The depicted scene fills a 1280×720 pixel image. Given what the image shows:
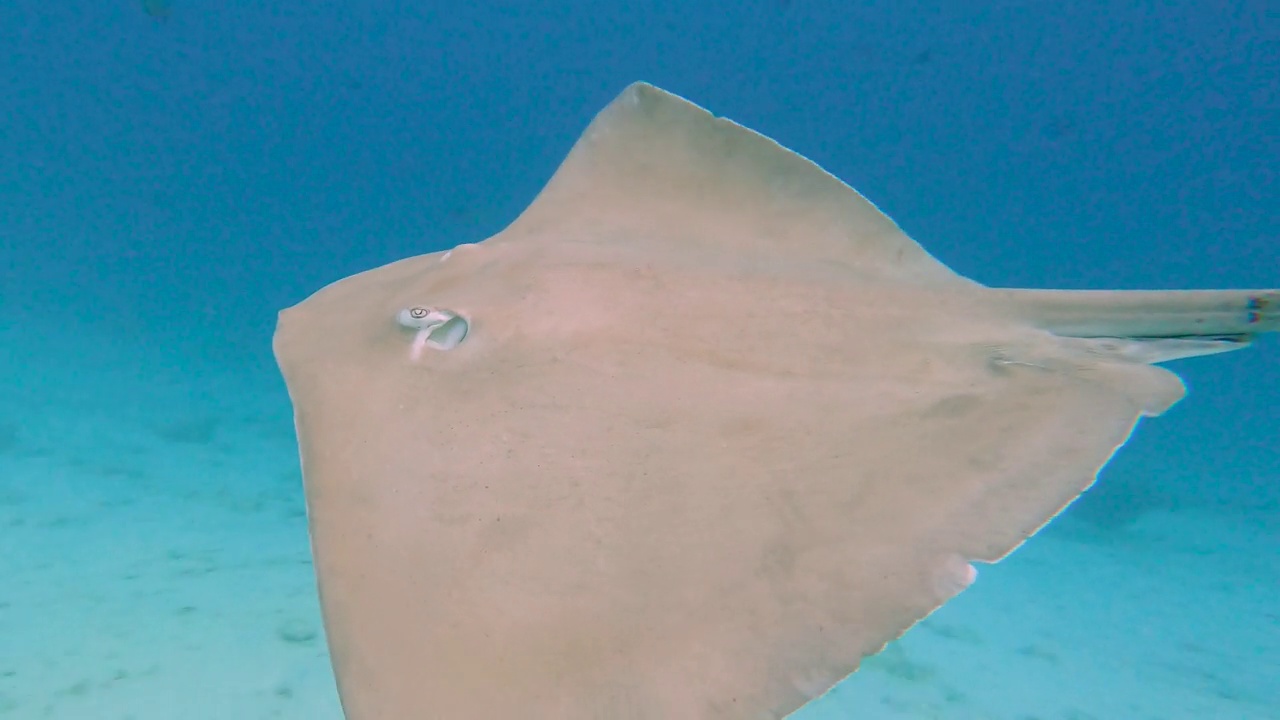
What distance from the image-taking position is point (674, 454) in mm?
2006

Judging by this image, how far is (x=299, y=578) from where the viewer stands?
6656 millimetres

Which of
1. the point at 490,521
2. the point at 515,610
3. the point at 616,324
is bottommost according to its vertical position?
the point at 515,610

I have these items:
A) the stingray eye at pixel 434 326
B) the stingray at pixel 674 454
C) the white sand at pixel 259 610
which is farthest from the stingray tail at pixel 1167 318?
the white sand at pixel 259 610

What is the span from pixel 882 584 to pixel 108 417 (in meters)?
14.8

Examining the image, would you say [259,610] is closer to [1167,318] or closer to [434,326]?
[434,326]

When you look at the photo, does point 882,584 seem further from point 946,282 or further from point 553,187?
point 553,187

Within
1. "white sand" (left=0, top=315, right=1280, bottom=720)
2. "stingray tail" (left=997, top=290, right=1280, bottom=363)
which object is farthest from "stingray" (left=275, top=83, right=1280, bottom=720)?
"white sand" (left=0, top=315, right=1280, bottom=720)

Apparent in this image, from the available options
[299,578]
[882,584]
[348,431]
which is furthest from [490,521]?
[299,578]

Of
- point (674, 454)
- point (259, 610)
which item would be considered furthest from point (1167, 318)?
point (259, 610)

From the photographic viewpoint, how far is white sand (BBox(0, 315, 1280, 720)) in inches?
188

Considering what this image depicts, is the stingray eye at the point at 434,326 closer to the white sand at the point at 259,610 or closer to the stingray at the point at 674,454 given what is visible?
the stingray at the point at 674,454

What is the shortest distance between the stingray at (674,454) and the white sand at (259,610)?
3.45 m

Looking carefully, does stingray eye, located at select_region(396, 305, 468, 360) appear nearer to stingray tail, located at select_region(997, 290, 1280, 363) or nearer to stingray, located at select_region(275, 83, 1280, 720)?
stingray, located at select_region(275, 83, 1280, 720)

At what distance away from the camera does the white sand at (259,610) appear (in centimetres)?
477
